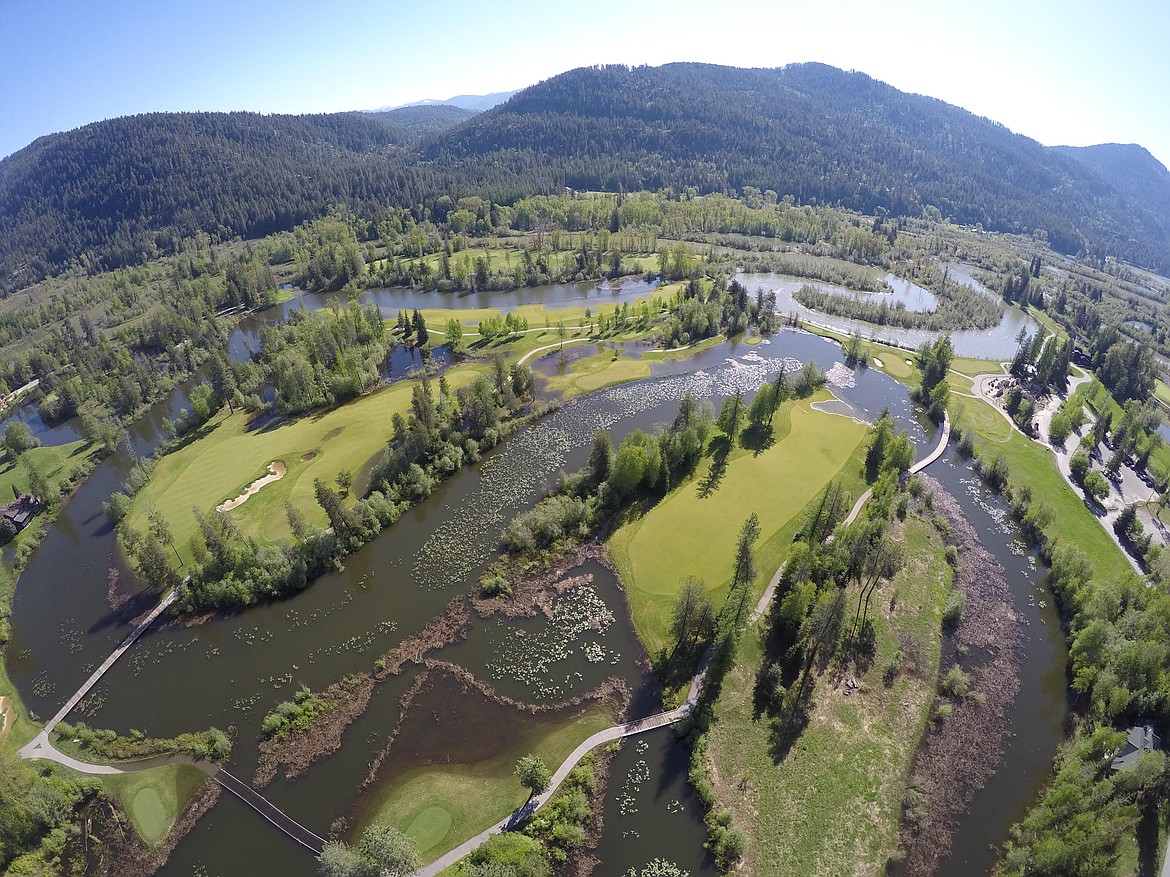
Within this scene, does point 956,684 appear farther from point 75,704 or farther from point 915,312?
point 915,312

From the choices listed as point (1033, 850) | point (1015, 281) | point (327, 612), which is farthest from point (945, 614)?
point (1015, 281)

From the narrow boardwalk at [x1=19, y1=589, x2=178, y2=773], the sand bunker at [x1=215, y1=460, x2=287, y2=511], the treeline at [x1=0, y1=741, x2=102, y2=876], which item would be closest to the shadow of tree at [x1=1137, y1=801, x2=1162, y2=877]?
the treeline at [x1=0, y1=741, x2=102, y2=876]

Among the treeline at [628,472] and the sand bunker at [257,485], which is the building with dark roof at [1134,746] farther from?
the sand bunker at [257,485]

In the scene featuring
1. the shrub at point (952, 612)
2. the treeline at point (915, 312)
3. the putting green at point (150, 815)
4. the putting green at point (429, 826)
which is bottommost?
the putting green at point (150, 815)

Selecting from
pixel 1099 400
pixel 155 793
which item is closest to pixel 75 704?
pixel 155 793

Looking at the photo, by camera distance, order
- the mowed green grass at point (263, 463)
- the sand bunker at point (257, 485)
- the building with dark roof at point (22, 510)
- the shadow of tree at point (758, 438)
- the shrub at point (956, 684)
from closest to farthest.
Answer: the shrub at point (956, 684)
the mowed green grass at point (263, 463)
the building with dark roof at point (22, 510)
the sand bunker at point (257, 485)
the shadow of tree at point (758, 438)

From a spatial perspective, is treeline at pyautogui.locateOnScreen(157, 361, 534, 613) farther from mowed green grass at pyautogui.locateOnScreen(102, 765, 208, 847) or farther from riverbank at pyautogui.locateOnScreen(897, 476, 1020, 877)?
riverbank at pyautogui.locateOnScreen(897, 476, 1020, 877)

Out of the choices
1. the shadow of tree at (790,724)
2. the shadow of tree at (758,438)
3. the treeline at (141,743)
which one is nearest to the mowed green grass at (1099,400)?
the shadow of tree at (758,438)
